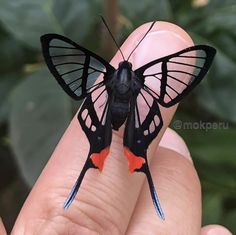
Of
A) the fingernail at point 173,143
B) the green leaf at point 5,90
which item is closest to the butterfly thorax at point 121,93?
the fingernail at point 173,143

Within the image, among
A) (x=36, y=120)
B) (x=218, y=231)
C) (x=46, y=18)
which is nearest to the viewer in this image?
(x=218, y=231)

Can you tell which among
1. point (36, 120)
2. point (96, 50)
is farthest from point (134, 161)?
point (96, 50)

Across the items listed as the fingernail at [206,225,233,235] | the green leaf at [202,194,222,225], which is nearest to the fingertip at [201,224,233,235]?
the fingernail at [206,225,233,235]

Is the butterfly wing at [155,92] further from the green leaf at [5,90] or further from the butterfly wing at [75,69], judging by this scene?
the green leaf at [5,90]

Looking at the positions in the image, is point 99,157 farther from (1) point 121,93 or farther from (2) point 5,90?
(2) point 5,90

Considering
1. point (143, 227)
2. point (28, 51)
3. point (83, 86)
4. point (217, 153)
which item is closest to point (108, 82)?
point (83, 86)

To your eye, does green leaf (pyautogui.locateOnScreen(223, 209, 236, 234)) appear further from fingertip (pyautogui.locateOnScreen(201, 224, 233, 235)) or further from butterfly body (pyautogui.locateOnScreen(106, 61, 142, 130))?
butterfly body (pyautogui.locateOnScreen(106, 61, 142, 130))

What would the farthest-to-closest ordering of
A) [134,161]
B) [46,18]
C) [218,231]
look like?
[46,18] → [218,231] → [134,161]
